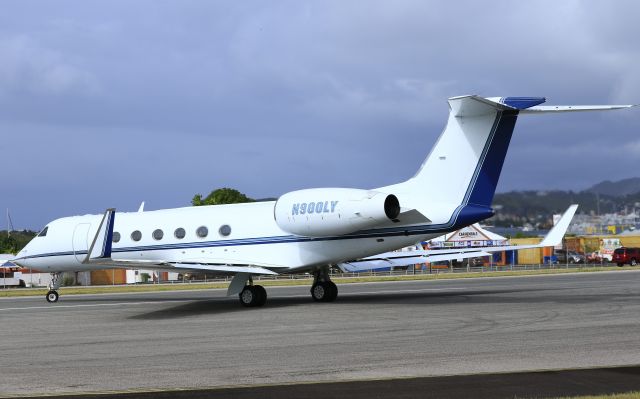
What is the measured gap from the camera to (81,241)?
26812 mm

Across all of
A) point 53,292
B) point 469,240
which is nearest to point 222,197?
point 469,240

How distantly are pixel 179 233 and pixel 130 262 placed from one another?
451cm

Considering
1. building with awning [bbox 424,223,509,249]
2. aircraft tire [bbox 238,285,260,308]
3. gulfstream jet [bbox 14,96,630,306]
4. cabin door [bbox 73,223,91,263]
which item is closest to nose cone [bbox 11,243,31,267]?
cabin door [bbox 73,223,91,263]

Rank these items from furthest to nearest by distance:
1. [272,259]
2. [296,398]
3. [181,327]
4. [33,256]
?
1. [33,256]
2. [272,259]
3. [181,327]
4. [296,398]

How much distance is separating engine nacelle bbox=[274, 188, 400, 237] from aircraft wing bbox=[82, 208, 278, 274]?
164 centimetres

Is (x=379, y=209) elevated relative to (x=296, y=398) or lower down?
elevated

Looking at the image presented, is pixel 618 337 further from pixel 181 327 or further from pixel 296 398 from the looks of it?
pixel 181 327

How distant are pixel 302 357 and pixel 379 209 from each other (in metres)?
8.60

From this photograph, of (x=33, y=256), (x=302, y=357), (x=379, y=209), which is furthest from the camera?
(x=33, y=256)

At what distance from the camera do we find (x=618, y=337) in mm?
13555

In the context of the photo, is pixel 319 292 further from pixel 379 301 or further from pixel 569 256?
pixel 569 256

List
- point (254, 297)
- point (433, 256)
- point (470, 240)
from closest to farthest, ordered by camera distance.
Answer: point (254, 297)
point (433, 256)
point (470, 240)

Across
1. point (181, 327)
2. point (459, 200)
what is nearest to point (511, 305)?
point (459, 200)

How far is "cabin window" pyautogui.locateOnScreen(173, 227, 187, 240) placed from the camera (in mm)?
24594
